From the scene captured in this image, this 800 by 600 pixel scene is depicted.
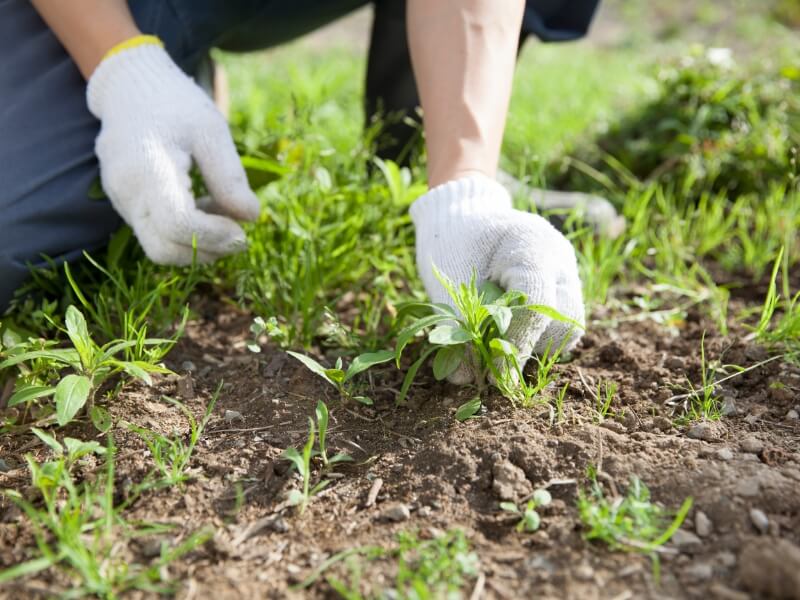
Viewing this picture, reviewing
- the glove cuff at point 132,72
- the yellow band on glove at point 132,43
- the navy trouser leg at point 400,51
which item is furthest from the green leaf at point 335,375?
the navy trouser leg at point 400,51

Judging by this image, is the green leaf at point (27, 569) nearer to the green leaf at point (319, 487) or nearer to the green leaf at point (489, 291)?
the green leaf at point (319, 487)

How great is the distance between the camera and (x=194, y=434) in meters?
1.27

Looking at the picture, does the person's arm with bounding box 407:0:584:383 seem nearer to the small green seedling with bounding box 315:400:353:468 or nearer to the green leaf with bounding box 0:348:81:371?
the small green seedling with bounding box 315:400:353:468

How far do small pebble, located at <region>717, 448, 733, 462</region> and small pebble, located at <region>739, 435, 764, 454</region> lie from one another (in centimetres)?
4

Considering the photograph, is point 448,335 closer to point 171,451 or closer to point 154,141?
point 171,451

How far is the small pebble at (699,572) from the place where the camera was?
1.03m

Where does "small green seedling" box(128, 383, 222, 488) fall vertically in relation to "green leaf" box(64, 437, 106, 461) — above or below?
below

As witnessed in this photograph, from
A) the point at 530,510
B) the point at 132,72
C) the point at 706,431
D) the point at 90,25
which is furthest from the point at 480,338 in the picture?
the point at 90,25

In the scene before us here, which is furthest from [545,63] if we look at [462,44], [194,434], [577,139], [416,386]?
[194,434]

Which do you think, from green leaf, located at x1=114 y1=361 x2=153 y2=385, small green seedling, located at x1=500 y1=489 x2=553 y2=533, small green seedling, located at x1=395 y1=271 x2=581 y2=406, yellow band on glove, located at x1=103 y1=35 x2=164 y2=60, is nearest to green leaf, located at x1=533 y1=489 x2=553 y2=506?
small green seedling, located at x1=500 y1=489 x2=553 y2=533

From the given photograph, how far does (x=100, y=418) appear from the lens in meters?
1.33

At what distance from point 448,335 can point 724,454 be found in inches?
18.8

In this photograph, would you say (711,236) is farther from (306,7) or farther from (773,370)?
(306,7)

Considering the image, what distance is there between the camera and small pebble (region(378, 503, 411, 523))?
1168 mm
